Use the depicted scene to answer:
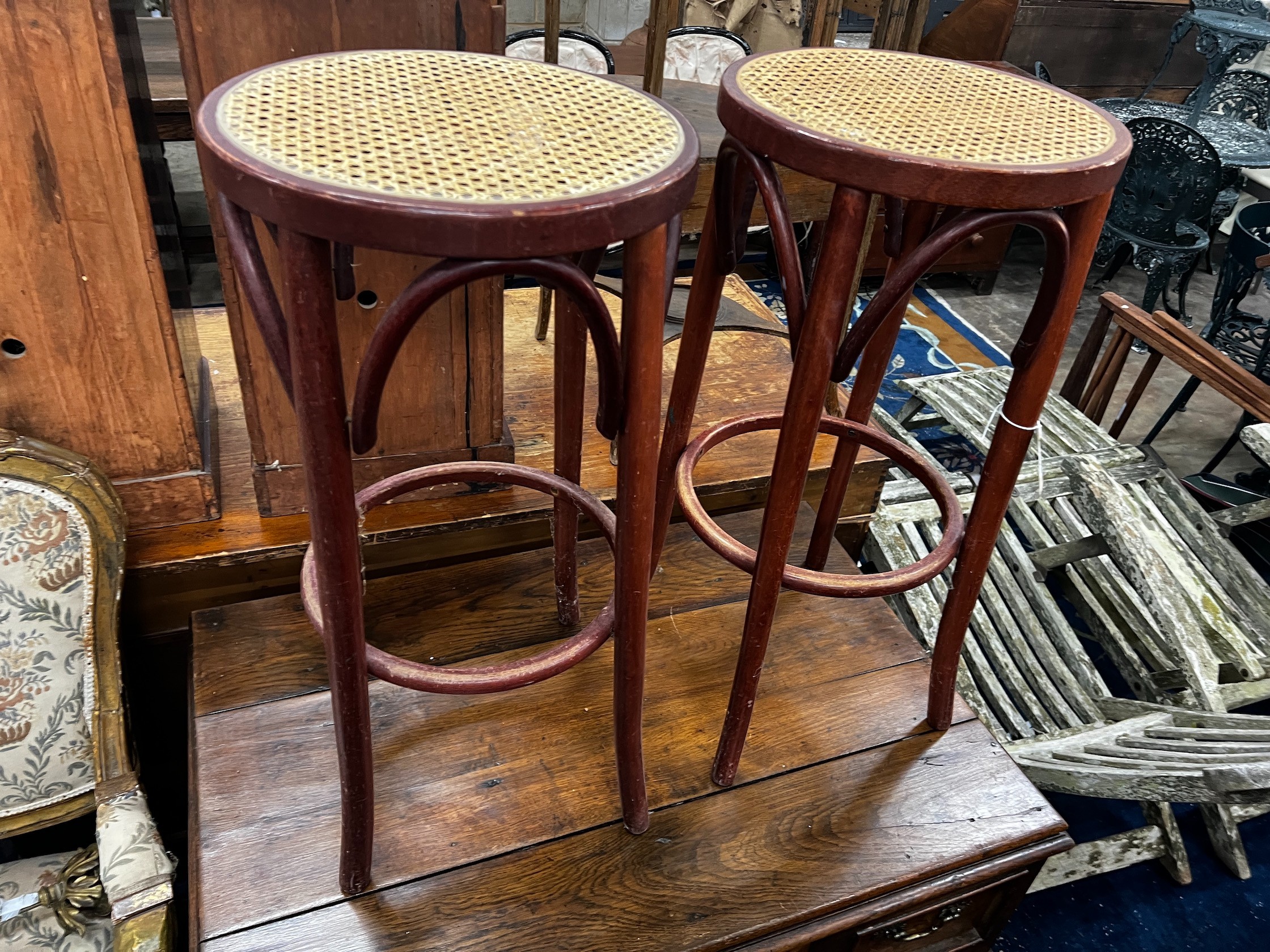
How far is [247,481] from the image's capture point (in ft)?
5.28

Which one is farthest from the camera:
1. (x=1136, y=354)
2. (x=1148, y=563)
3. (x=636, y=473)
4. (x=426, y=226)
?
(x=1136, y=354)

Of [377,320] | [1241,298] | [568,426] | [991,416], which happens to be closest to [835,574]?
[568,426]

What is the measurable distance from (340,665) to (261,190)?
45 cm

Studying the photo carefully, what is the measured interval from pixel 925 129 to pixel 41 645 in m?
1.27

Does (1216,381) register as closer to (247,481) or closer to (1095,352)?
(1095,352)

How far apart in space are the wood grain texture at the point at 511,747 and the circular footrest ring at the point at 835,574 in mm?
300

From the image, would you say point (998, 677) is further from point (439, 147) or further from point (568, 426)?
point (439, 147)

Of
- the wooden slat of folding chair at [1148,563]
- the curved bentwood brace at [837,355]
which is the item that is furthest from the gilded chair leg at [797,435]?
the wooden slat of folding chair at [1148,563]

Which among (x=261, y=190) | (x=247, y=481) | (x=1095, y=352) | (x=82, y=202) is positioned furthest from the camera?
(x=1095, y=352)

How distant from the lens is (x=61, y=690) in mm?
1231

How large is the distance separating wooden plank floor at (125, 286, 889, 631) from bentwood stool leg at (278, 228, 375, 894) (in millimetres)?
608

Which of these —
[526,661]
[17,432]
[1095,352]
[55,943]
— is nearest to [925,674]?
[526,661]

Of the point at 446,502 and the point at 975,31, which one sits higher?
the point at 975,31

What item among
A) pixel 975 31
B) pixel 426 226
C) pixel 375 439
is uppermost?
pixel 426 226
